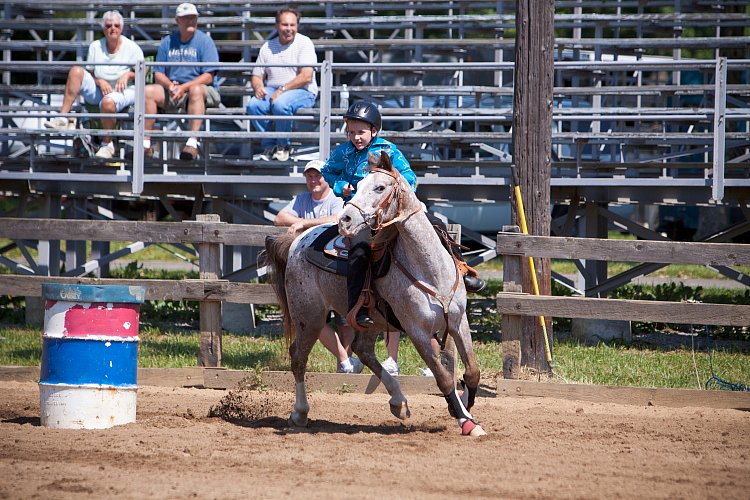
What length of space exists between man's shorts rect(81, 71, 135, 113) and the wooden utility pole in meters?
5.76

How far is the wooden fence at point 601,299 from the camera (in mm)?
8805

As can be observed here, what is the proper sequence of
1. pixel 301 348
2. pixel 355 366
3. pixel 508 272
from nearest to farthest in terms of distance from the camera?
pixel 301 348 < pixel 508 272 < pixel 355 366

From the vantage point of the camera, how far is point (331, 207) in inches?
390

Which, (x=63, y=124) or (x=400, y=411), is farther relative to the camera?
(x=63, y=124)

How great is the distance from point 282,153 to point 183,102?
1686mm

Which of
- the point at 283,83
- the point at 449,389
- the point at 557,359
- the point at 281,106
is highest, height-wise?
the point at 283,83

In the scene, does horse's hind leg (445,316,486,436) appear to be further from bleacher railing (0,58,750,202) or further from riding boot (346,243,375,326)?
bleacher railing (0,58,750,202)

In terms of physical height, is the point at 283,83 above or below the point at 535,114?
above

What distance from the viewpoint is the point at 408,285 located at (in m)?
7.51

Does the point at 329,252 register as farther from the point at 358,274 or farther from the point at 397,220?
the point at 397,220

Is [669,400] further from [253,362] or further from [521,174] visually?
[253,362]

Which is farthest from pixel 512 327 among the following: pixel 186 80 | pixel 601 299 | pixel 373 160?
pixel 186 80

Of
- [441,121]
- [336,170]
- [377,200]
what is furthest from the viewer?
[441,121]

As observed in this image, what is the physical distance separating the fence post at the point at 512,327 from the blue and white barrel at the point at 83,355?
3525 mm
